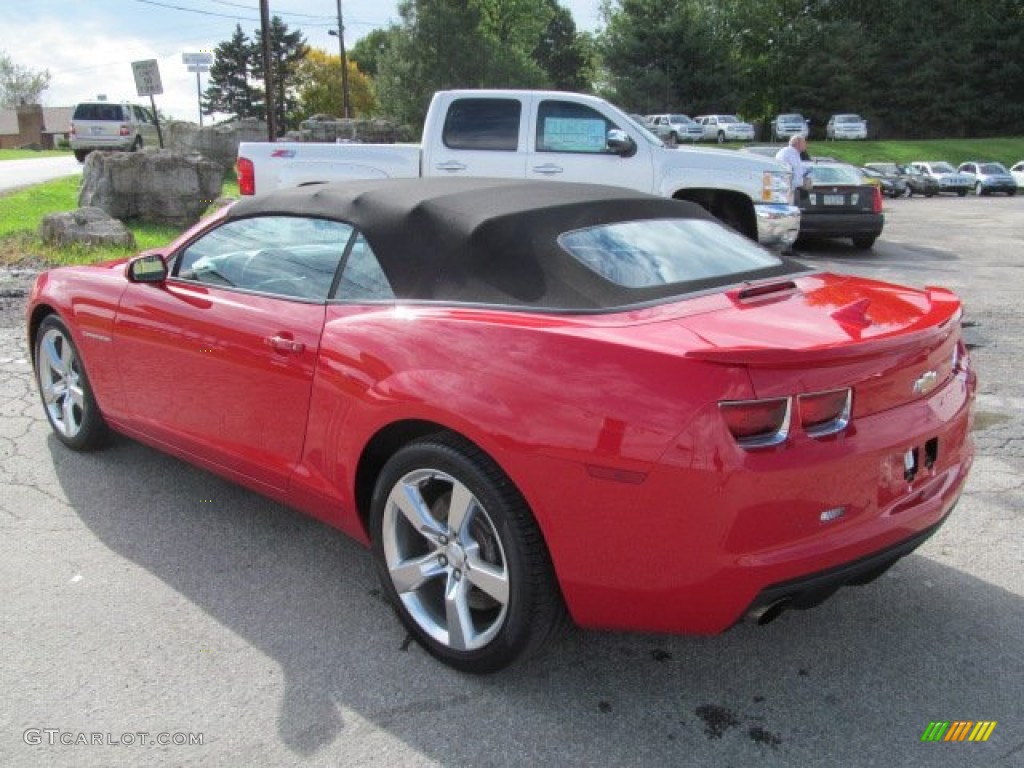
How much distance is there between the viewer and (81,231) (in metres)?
10.5

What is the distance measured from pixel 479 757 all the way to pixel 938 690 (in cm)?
139

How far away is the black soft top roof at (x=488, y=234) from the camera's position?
285 centimetres

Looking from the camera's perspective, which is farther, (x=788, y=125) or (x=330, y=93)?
(x=330, y=93)

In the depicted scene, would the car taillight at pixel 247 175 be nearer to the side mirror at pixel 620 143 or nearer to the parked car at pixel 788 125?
the side mirror at pixel 620 143

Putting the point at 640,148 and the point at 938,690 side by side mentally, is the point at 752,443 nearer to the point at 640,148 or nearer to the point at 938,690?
the point at 938,690

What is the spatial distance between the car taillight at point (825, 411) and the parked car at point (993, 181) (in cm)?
3660

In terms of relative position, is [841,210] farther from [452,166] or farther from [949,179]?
[949,179]

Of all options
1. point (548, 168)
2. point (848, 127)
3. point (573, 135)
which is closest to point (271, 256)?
point (548, 168)

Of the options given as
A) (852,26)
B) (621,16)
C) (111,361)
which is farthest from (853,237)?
(852,26)

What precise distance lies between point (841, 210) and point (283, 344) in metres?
12.7

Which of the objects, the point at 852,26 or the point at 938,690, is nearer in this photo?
the point at 938,690

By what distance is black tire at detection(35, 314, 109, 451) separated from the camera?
445cm

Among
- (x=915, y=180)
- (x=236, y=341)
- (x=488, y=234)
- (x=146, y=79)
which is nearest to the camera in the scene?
(x=488, y=234)

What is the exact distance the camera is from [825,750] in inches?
96.2
